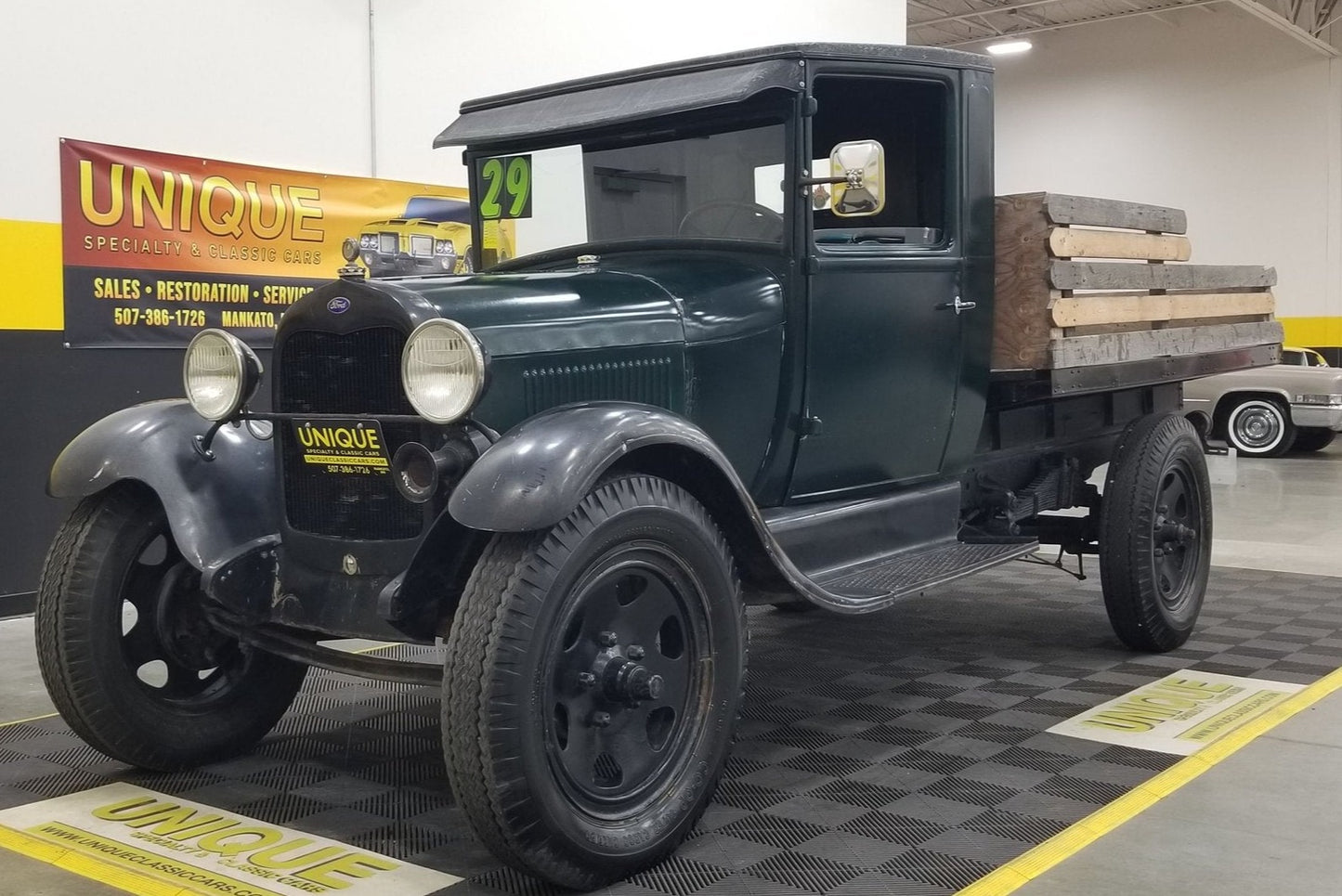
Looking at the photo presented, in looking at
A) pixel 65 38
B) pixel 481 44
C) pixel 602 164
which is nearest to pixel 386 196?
pixel 481 44

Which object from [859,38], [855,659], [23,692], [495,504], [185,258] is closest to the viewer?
[495,504]

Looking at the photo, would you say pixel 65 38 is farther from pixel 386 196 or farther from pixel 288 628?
pixel 288 628

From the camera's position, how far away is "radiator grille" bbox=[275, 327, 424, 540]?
2.94 metres

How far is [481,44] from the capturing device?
7023 millimetres

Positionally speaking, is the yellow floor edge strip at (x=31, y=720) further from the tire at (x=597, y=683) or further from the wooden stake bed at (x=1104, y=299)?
the wooden stake bed at (x=1104, y=299)

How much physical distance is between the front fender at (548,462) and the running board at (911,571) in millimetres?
878

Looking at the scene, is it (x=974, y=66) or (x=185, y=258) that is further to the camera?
(x=185, y=258)

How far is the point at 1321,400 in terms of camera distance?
1202cm

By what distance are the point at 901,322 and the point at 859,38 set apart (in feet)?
20.5

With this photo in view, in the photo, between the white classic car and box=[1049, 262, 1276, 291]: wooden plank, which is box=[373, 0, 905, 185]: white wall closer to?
box=[1049, 262, 1276, 291]: wooden plank

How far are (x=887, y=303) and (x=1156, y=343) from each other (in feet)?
4.85

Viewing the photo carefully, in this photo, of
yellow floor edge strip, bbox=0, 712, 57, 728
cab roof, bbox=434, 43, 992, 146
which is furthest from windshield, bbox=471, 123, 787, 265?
yellow floor edge strip, bbox=0, 712, 57, 728

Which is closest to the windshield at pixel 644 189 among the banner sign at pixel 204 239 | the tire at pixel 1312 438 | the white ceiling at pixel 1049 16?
the banner sign at pixel 204 239

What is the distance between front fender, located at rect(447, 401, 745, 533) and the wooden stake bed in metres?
1.79
